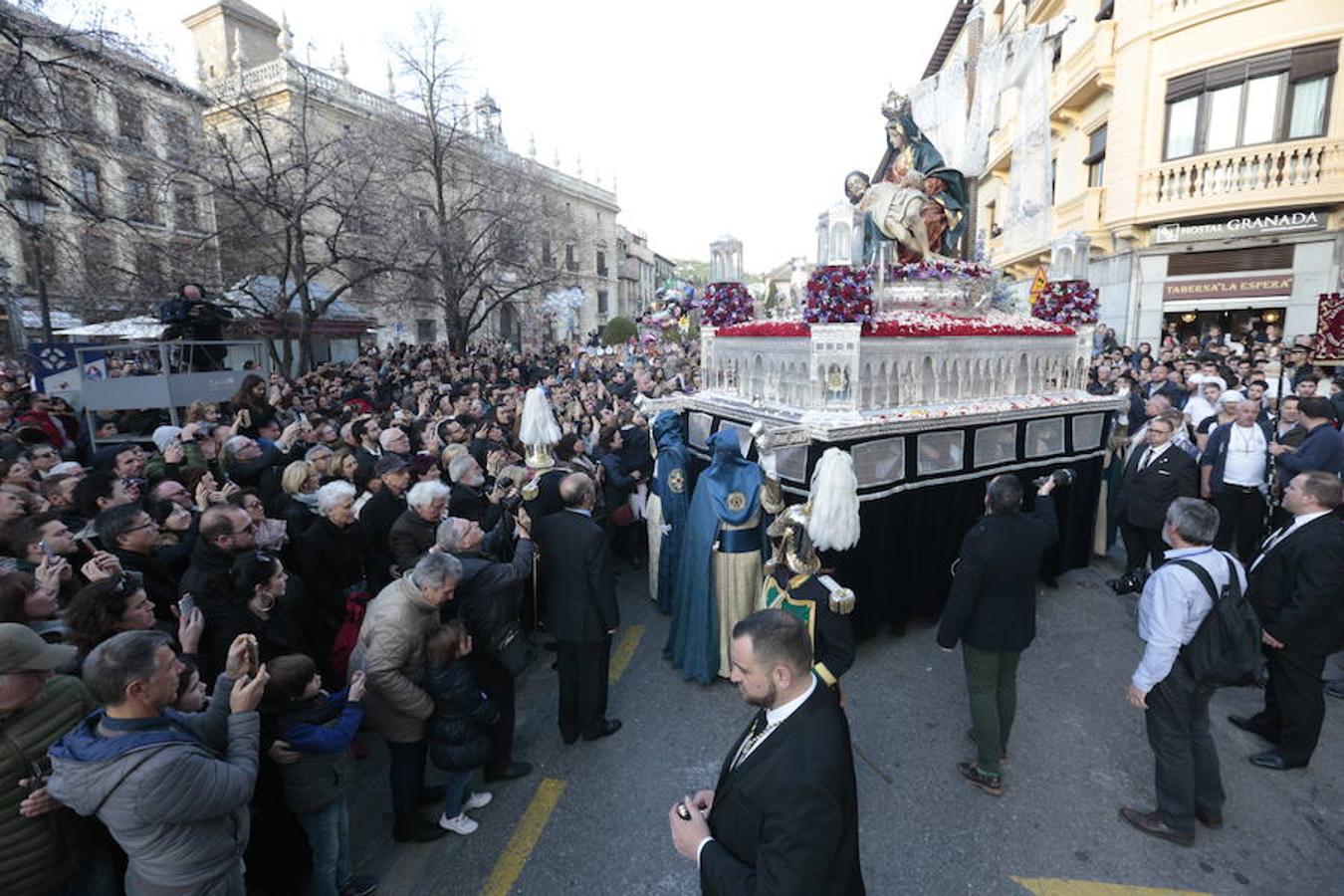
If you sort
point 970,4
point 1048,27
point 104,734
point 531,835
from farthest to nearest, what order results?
point 970,4 < point 1048,27 < point 531,835 < point 104,734

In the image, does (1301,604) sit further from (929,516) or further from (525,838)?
(525,838)

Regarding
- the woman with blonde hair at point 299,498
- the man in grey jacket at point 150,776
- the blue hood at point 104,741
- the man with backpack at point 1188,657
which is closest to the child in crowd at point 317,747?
the man in grey jacket at point 150,776

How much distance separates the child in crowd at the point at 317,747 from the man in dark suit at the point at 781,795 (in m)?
1.70

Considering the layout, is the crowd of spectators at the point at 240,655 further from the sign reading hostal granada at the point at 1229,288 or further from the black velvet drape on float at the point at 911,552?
the sign reading hostal granada at the point at 1229,288

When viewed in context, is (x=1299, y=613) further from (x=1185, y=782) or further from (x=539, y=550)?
(x=539, y=550)

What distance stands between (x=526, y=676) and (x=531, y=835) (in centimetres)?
180

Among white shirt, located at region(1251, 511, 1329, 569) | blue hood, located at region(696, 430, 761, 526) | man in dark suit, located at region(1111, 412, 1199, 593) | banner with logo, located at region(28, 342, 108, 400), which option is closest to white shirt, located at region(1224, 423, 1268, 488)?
man in dark suit, located at region(1111, 412, 1199, 593)

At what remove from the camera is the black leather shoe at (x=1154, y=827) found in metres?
3.38

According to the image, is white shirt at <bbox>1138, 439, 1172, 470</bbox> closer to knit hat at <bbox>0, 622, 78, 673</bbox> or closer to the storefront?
knit hat at <bbox>0, 622, 78, 673</bbox>

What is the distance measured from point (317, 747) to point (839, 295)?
4.95 meters

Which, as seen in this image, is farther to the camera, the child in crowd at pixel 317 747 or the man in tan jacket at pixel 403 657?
the man in tan jacket at pixel 403 657

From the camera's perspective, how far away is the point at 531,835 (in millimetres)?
3547


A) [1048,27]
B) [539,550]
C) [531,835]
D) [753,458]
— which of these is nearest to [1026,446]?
[753,458]

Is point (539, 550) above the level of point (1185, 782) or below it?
above
